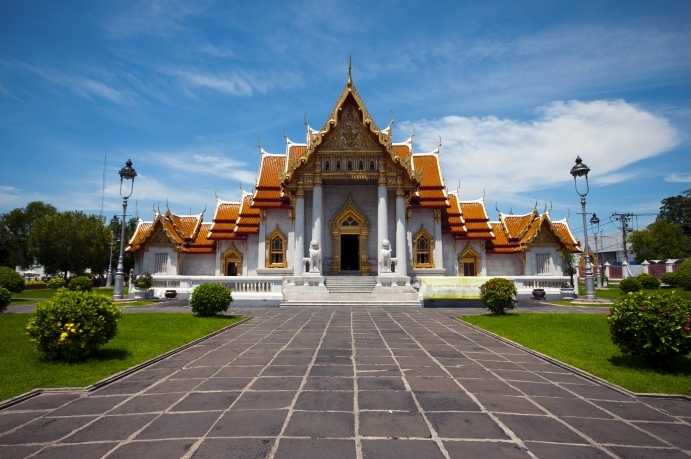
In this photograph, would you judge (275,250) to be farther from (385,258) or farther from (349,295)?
(385,258)

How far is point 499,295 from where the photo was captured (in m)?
15.1

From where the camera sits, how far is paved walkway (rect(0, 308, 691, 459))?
4.03 m

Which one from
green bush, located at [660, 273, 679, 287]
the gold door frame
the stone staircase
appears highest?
the gold door frame

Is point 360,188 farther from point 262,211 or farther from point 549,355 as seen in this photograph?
point 549,355

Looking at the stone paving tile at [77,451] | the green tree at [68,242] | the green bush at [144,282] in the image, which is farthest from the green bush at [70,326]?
the green tree at [68,242]

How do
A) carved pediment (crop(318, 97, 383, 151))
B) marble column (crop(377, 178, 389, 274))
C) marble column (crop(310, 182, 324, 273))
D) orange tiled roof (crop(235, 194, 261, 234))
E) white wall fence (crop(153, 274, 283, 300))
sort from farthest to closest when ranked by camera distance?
1. orange tiled roof (crop(235, 194, 261, 234))
2. carved pediment (crop(318, 97, 383, 151))
3. marble column (crop(310, 182, 324, 273))
4. marble column (crop(377, 178, 389, 274))
5. white wall fence (crop(153, 274, 283, 300))

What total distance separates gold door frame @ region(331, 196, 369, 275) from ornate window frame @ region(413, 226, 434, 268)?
3.45 metres

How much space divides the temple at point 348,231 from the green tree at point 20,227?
32.1 metres

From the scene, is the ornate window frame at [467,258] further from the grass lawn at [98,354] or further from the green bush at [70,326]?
the green bush at [70,326]

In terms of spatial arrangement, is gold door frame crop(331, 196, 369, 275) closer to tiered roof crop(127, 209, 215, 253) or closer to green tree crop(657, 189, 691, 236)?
tiered roof crop(127, 209, 215, 253)

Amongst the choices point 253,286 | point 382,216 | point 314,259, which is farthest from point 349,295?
point 382,216

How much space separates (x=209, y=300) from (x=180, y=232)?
18.2m

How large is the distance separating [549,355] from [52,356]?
9.64 metres

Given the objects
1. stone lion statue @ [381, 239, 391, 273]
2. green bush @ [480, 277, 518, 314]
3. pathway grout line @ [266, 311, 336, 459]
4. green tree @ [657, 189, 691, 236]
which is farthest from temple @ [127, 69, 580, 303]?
green tree @ [657, 189, 691, 236]
